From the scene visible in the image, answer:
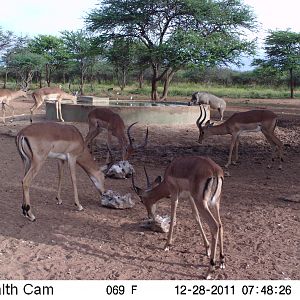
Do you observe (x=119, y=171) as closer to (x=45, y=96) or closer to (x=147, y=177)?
(x=147, y=177)

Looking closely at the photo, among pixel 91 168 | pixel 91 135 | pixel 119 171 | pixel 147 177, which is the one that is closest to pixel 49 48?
pixel 91 135

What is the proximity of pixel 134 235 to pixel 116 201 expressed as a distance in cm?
96

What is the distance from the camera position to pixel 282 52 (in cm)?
3372

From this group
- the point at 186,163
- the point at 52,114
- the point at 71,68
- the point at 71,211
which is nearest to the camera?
the point at 186,163

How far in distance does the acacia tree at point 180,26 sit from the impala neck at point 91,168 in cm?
1667

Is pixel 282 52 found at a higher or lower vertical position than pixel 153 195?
higher

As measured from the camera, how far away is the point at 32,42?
4200 centimetres

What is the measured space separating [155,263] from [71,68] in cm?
3868

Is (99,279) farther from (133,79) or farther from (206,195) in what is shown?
(133,79)

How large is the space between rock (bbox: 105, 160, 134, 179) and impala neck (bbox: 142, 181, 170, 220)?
2.37 metres

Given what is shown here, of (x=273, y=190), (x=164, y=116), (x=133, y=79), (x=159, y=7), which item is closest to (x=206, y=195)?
(x=273, y=190)

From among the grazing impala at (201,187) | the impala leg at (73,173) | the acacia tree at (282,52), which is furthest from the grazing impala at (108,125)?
the acacia tree at (282,52)

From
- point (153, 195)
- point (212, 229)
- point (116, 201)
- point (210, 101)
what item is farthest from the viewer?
point (210, 101)

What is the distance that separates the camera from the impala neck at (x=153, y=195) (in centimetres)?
497
